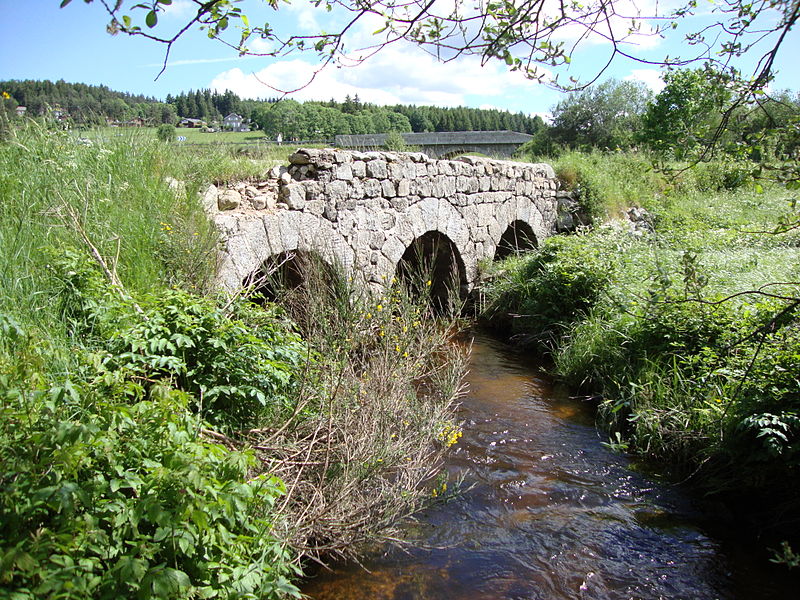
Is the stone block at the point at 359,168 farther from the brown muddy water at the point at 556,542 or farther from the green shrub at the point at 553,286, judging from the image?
the brown muddy water at the point at 556,542

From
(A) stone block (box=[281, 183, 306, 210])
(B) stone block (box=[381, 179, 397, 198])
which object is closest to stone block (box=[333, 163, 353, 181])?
(A) stone block (box=[281, 183, 306, 210])

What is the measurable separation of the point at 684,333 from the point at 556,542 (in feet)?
8.58

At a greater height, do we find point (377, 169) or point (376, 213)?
point (377, 169)

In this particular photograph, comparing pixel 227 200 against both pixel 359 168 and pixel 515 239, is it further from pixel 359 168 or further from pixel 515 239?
pixel 515 239

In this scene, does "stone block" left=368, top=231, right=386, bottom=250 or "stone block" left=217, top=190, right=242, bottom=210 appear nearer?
"stone block" left=217, top=190, right=242, bottom=210

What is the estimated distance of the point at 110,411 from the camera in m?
2.38

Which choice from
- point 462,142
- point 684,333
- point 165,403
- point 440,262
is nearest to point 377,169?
point 440,262

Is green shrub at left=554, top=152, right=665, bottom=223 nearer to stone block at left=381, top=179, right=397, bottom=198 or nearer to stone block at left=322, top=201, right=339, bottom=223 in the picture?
stone block at left=381, top=179, right=397, bottom=198

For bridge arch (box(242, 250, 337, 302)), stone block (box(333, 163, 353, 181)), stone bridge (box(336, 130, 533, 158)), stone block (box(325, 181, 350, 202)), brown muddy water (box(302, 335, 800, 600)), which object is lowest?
brown muddy water (box(302, 335, 800, 600))

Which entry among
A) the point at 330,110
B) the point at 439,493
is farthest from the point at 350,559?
the point at 330,110

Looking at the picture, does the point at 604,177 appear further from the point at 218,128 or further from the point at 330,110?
the point at 218,128

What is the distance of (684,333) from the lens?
5.77 m

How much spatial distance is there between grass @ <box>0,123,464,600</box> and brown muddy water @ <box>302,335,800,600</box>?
0.96 feet

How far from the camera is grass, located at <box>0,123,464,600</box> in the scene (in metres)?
2.07
